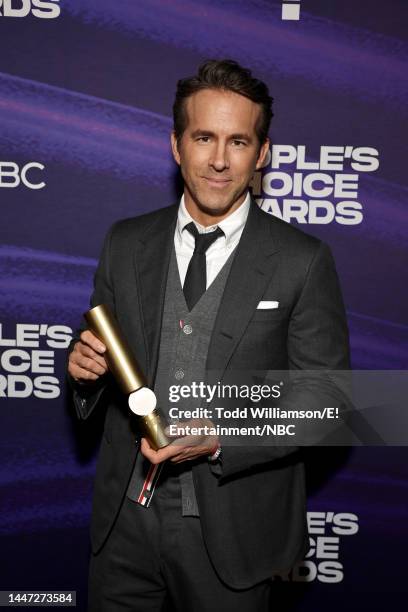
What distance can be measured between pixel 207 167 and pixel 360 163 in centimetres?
66

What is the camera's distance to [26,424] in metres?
2.09

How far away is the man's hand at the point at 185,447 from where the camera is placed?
128 cm

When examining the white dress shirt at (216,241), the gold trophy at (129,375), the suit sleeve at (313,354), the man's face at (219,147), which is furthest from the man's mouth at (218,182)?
the gold trophy at (129,375)

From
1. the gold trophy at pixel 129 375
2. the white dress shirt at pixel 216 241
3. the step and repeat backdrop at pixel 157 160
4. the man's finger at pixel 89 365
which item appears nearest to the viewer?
the gold trophy at pixel 129 375

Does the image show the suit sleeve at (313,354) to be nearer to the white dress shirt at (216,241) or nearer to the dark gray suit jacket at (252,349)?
the dark gray suit jacket at (252,349)

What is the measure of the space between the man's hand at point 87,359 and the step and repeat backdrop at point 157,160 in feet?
1.91

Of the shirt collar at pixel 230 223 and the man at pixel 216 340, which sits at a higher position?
the shirt collar at pixel 230 223

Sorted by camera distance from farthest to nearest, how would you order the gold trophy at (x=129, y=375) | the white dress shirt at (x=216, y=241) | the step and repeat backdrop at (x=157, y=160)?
1. the step and repeat backdrop at (x=157, y=160)
2. the white dress shirt at (x=216, y=241)
3. the gold trophy at (x=129, y=375)

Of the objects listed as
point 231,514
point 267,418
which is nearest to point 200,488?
point 231,514

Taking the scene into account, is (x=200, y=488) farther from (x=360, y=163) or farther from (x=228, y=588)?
(x=360, y=163)

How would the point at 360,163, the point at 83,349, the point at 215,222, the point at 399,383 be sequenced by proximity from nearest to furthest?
the point at 83,349, the point at 215,222, the point at 360,163, the point at 399,383

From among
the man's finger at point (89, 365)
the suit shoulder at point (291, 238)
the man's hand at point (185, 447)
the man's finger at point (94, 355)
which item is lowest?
the man's hand at point (185, 447)

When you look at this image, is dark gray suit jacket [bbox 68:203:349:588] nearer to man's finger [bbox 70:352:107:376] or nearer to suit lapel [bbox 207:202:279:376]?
suit lapel [bbox 207:202:279:376]

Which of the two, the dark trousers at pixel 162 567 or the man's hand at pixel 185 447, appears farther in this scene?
the dark trousers at pixel 162 567
